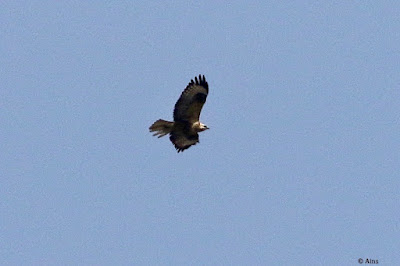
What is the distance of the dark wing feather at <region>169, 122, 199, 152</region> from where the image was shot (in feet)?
131

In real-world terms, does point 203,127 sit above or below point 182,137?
above

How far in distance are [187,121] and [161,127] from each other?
2.32 ft

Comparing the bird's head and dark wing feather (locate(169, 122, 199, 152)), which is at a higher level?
the bird's head

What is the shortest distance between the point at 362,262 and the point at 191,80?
21.1 feet

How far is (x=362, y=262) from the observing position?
3959cm

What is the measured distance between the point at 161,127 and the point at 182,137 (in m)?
0.82

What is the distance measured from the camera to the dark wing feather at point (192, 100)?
39.3 metres

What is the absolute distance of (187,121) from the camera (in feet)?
131

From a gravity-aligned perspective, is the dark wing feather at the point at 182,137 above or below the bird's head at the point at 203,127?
below

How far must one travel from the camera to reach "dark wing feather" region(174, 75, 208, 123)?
1549 inches

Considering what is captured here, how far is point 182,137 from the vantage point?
40.3 meters

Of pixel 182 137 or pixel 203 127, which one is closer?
pixel 203 127

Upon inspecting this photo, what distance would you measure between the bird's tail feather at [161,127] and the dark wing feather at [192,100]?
0.26 meters

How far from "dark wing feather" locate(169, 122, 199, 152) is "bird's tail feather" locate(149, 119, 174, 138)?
0.18 m
